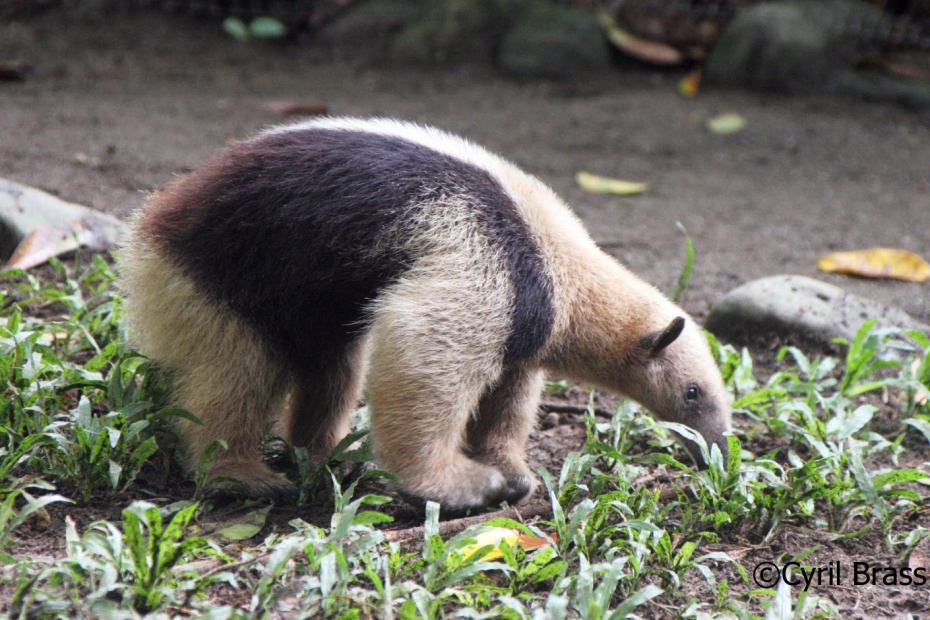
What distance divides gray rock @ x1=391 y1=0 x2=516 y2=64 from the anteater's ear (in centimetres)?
772

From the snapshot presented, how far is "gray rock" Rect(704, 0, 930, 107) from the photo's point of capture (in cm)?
1090

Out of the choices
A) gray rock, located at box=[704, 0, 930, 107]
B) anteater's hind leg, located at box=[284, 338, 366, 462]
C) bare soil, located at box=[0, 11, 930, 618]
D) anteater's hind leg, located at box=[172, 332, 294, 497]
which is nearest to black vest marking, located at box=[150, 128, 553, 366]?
anteater's hind leg, located at box=[172, 332, 294, 497]

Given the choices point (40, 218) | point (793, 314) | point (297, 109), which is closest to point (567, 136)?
point (297, 109)

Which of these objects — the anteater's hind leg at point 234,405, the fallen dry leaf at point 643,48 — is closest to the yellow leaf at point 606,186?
the fallen dry leaf at point 643,48

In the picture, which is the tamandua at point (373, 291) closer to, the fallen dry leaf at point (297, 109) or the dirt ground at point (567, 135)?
the dirt ground at point (567, 135)

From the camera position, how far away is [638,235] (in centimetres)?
746

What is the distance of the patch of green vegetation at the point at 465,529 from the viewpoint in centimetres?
318

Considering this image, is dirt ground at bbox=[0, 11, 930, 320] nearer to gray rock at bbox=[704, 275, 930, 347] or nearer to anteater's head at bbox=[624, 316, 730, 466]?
gray rock at bbox=[704, 275, 930, 347]

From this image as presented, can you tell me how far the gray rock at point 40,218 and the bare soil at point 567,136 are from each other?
1.64 ft

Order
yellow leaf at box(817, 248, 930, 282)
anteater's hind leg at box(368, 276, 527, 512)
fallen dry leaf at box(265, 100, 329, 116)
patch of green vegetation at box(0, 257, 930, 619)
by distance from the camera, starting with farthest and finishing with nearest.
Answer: fallen dry leaf at box(265, 100, 329, 116) < yellow leaf at box(817, 248, 930, 282) < anteater's hind leg at box(368, 276, 527, 512) < patch of green vegetation at box(0, 257, 930, 619)

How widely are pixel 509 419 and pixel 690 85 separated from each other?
7536 mm

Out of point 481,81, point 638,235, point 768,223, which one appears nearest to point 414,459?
point 638,235

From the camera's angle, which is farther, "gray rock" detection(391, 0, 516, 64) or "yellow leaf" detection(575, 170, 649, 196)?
"gray rock" detection(391, 0, 516, 64)

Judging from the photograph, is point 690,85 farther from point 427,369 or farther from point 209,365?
point 209,365
